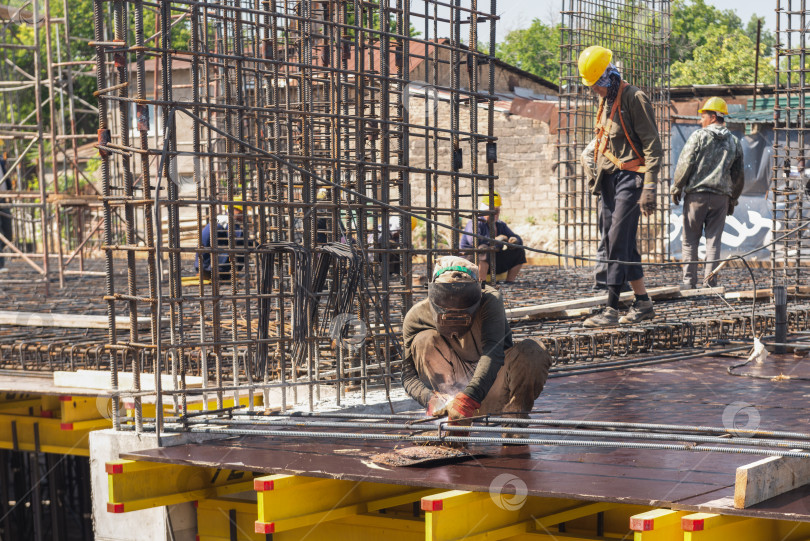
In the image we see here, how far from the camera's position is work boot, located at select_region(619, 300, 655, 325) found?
9.47 metres

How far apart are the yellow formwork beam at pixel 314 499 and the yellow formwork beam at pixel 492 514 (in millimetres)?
492

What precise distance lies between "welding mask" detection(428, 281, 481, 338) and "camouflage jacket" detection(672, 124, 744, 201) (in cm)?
787

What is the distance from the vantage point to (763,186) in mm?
21953

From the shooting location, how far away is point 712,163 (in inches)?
501

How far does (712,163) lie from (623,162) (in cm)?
381

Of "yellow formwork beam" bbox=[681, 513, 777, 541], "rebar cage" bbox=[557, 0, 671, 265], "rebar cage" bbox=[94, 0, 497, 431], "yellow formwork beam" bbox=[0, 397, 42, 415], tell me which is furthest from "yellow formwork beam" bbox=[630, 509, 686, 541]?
"rebar cage" bbox=[557, 0, 671, 265]

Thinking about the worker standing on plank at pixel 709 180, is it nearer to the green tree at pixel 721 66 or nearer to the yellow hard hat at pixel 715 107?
the yellow hard hat at pixel 715 107

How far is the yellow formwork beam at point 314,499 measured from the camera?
4.93 m

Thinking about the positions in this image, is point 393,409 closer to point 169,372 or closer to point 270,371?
point 270,371

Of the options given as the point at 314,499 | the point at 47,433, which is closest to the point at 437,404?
the point at 314,499

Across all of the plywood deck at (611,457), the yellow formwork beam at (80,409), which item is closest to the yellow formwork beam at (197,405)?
the yellow formwork beam at (80,409)

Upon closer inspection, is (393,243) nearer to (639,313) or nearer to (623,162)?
(623,162)

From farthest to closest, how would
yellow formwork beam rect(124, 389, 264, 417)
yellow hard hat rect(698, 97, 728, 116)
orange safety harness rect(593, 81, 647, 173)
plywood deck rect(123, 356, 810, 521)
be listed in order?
yellow hard hat rect(698, 97, 728, 116)
orange safety harness rect(593, 81, 647, 173)
yellow formwork beam rect(124, 389, 264, 417)
plywood deck rect(123, 356, 810, 521)

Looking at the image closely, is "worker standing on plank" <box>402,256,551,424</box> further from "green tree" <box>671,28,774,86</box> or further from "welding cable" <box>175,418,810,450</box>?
"green tree" <box>671,28,774,86</box>
